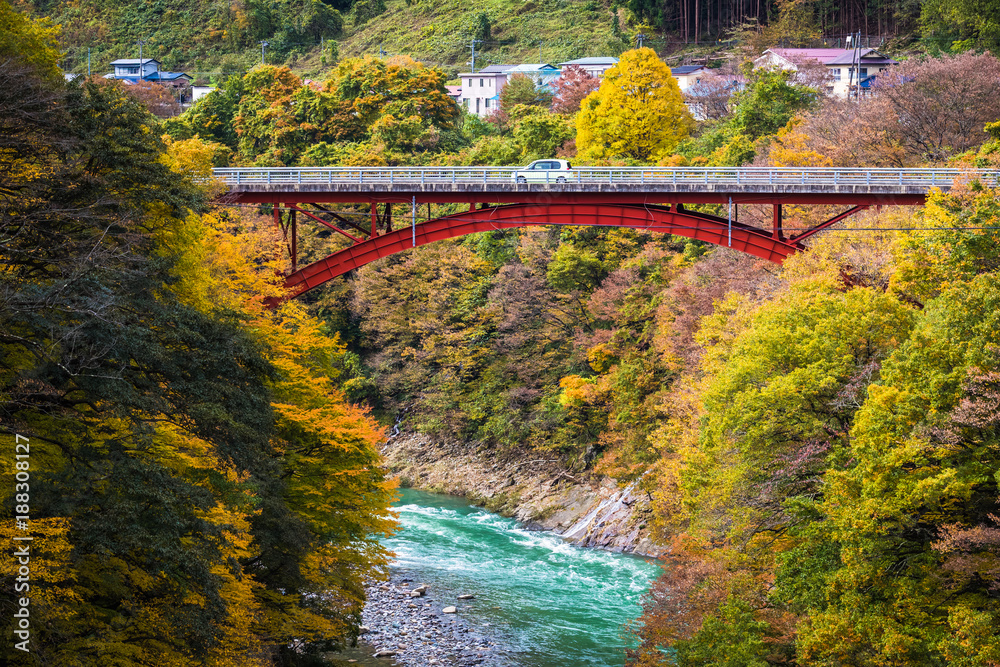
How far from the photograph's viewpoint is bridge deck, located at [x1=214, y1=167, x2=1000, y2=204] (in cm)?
3459

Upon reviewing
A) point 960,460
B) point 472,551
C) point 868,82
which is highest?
point 868,82

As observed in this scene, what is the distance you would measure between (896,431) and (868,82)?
56366 millimetres

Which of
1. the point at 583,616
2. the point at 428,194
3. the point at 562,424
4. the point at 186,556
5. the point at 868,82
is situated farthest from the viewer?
the point at 868,82

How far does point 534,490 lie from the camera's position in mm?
47812

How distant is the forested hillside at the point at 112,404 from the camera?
14141 millimetres

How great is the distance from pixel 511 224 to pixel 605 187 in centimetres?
371

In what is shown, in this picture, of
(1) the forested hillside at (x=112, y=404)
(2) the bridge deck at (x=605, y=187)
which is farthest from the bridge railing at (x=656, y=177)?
(1) the forested hillside at (x=112, y=404)

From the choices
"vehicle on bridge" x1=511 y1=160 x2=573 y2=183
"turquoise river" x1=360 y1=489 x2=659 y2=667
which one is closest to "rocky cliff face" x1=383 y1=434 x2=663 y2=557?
"turquoise river" x1=360 y1=489 x2=659 y2=667

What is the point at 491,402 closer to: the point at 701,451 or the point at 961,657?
the point at 701,451

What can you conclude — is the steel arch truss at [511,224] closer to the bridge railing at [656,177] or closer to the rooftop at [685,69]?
the bridge railing at [656,177]

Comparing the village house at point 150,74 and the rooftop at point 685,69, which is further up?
the village house at point 150,74

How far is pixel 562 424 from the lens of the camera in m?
49.2

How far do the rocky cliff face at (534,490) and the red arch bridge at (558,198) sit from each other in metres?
11.4

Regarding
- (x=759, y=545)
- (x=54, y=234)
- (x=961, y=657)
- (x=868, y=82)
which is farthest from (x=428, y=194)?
(x=868, y=82)
